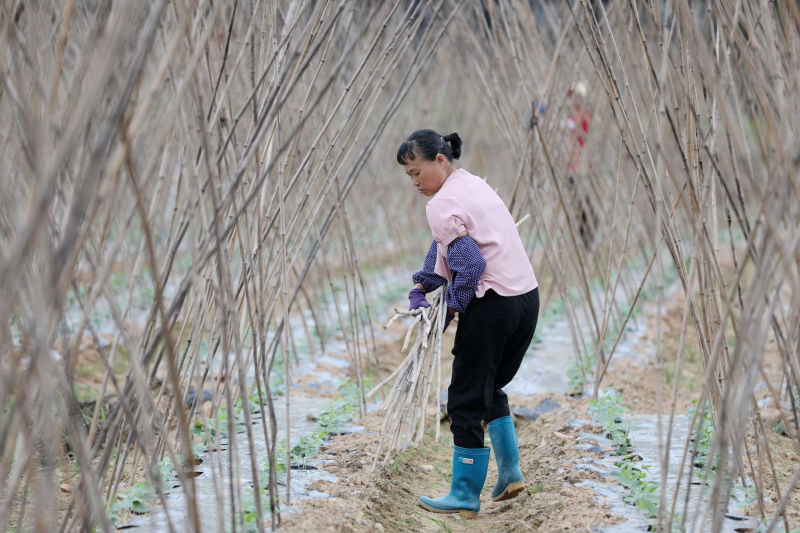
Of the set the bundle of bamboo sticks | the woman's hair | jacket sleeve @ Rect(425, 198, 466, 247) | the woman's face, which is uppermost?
the woman's hair

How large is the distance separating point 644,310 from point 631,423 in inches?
90.1

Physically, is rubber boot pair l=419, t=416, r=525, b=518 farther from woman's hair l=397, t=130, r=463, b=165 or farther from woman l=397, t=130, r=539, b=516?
woman's hair l=397, t=130, r=463, b=165

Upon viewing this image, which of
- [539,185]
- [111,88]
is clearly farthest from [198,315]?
[539,185]

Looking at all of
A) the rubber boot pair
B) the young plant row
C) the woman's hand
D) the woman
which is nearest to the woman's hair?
the woman

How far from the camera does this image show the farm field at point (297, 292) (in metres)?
1.31

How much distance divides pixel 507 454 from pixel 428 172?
0.81m

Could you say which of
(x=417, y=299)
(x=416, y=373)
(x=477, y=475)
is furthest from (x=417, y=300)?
(x=477, y=475)

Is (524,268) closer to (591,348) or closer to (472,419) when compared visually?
(472,419)

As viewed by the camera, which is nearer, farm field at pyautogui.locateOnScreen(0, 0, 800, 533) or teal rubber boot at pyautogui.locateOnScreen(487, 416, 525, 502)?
farm field at pyautogui.locateOnScreen(0, 0, 800, 533)

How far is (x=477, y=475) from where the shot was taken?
2.18 metres

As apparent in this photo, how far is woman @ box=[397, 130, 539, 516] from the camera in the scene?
2014 millimetres

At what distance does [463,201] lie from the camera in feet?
6.62

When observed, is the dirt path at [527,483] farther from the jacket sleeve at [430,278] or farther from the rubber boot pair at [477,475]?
the jacket sleeve at [430,278]

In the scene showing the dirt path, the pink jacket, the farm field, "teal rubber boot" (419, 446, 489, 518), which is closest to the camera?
the farm field
